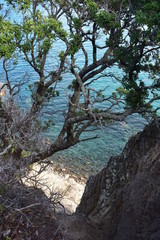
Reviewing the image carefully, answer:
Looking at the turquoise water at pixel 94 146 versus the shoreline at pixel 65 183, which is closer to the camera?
the shoreline at pixel 65 183

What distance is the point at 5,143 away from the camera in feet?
48.8

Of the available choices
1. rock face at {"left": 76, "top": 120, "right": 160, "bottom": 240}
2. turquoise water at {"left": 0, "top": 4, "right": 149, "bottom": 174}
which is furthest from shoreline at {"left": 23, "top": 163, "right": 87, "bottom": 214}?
rock face at {"left": 76, "top": 120, "right": 160, "bottom": 240}

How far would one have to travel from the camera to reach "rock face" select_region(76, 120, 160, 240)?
33.7 feet

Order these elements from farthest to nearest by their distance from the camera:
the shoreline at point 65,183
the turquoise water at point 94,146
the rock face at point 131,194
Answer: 1. the turquoise water at point 94,146
2. the shoreline at point 65,183
3. the rock face at point 131,194

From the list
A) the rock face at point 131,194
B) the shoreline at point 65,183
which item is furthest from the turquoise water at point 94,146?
the rock face at point 131,194

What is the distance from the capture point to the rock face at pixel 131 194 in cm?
1026

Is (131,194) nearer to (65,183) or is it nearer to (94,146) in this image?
(65,183)

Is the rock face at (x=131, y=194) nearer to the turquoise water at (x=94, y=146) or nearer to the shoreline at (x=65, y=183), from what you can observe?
the shoreline at (x=65, y=183)

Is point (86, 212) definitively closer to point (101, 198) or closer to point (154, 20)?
point (101, 198)

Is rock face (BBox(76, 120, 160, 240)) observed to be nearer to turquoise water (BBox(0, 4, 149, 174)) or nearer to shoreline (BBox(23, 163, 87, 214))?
shoreline (BBox(23, 163, 87, 214))

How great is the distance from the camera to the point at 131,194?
11094 mm

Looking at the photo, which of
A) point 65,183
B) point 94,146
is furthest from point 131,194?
point 94,146

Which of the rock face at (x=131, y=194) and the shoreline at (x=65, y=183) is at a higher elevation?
the rock face at (x=131, y=194)

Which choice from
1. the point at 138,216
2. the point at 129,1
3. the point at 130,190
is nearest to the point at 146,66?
the point at 129,1
